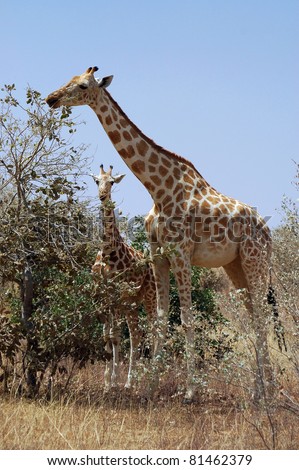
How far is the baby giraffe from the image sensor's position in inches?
381

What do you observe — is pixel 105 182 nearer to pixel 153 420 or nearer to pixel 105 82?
pixel 105 82

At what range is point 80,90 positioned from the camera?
9211mm

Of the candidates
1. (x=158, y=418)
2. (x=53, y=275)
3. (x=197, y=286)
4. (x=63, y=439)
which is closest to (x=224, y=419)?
(x=158, y=418)

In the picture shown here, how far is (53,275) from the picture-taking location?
9211 millimetres

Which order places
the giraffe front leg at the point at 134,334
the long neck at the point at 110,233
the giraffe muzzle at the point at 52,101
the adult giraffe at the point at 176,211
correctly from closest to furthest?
the giraffe muzzle at the point at 52,101 < the adult giraffe at the point at 176,211 < the long neck at the point at 110,233 < the giraffe front leg at the point at 134,334

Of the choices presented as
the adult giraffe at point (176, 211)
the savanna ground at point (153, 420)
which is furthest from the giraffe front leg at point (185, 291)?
the savanna ground at point (153, 420)

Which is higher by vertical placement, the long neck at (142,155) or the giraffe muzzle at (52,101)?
the giraffe muzzle at (52,101)

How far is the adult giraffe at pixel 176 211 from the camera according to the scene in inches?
364

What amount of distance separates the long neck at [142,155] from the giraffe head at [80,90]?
112 millimetres

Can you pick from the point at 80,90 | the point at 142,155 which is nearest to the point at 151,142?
the point at 142,155

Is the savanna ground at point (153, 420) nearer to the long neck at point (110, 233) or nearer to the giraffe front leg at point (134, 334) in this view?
the giraffe front leg at point (134, 334)

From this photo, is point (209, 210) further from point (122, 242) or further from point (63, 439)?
point (63, 439)

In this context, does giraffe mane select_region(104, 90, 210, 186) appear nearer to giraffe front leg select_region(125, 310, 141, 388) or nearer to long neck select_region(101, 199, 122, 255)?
long neck select_region(101, 199, 122, 255)
